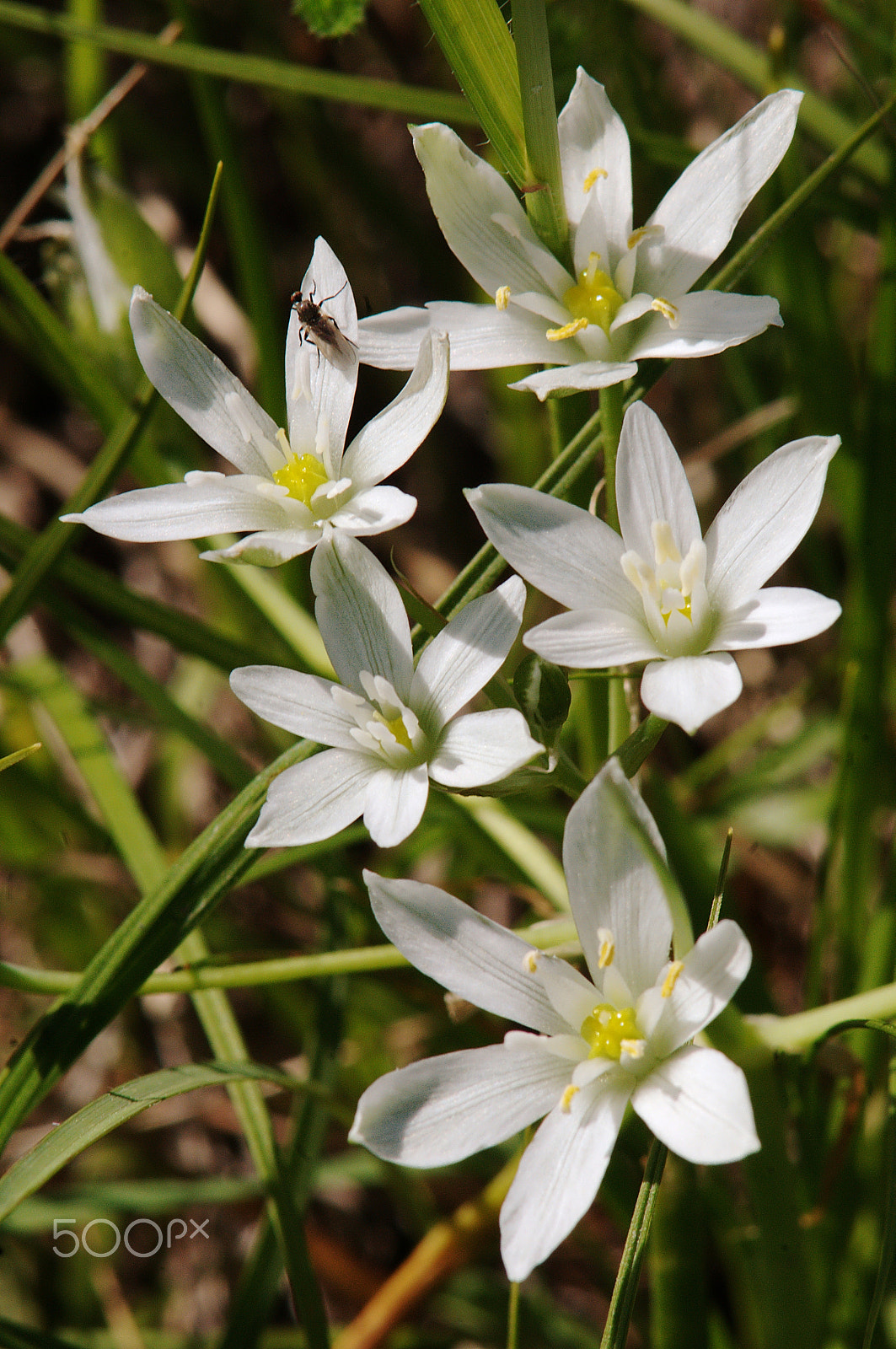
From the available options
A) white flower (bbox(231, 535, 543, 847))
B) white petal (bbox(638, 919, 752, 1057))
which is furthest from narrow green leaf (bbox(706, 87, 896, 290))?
white petal (bbox(638, 919, 752, 1057))

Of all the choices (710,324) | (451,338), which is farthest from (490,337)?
(710,324)

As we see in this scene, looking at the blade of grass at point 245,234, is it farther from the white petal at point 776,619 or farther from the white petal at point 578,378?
the white petal at point 776,619

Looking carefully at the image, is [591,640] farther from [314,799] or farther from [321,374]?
[321,374]

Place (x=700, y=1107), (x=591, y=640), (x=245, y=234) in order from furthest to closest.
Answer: (x=245, y=234) < (x=591, y=640) < (x=700, y=1107)

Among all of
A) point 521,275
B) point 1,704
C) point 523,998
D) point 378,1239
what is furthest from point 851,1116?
point 1,704

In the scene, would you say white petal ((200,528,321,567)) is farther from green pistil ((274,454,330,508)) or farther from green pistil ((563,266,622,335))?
green pistil ((563,266,622,335))

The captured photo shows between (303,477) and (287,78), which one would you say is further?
(287,78)
